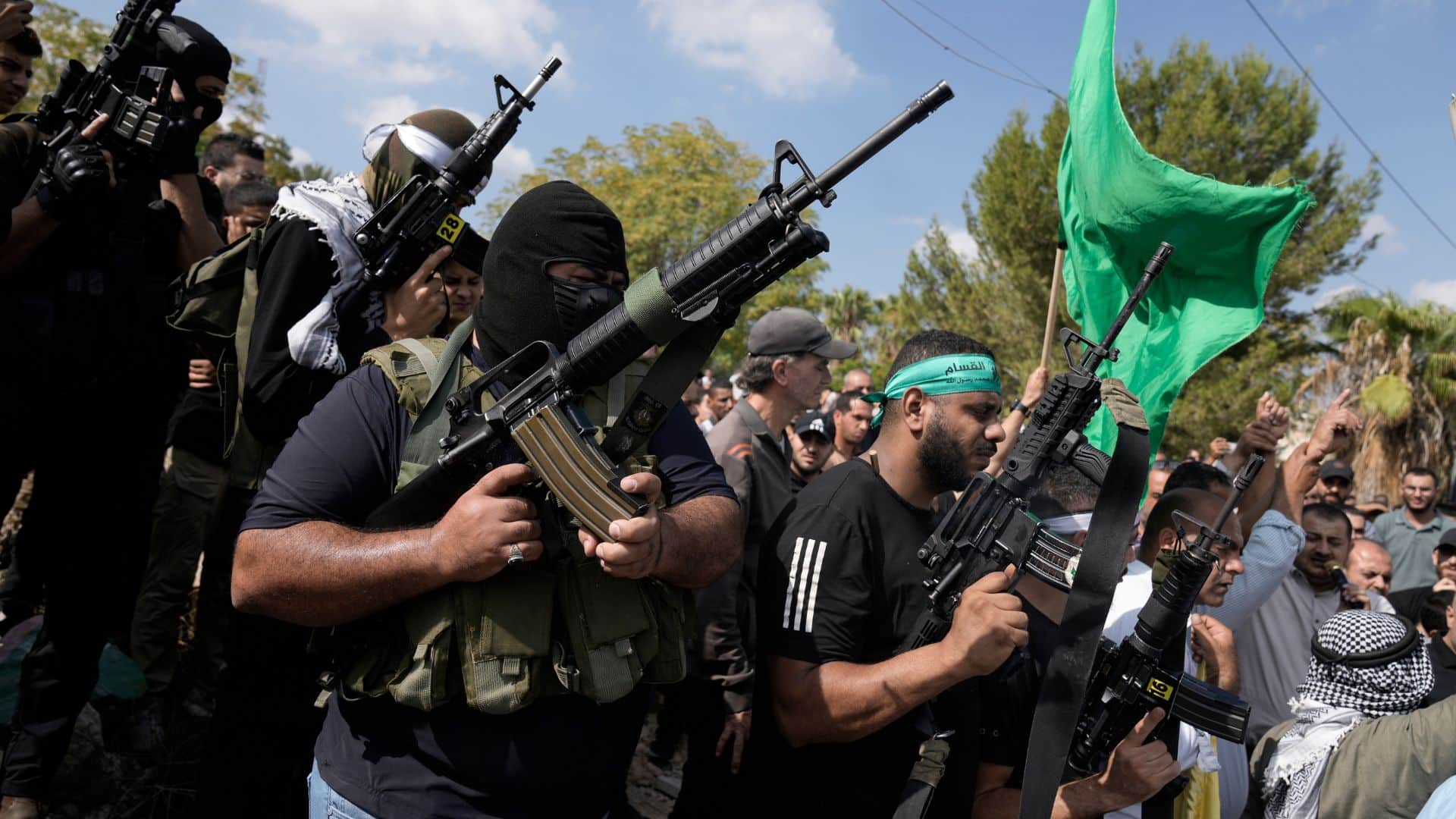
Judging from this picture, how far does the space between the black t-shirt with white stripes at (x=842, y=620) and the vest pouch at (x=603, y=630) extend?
660 mm

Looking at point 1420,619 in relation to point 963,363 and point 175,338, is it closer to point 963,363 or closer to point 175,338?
point 963,363

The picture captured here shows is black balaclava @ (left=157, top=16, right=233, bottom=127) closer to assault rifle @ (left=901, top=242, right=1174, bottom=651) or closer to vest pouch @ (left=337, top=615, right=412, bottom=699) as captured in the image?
vest pouch @ (left=337, top=615, right=412, bottom=699)

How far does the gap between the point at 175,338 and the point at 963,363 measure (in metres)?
2.91

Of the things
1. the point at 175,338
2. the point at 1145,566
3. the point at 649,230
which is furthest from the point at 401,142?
the point at 649,230

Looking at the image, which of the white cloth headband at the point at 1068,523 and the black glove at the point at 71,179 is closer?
the black glove at the point at 71,179

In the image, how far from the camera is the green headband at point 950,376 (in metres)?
2.98

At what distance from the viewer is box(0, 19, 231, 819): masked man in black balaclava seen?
9.98 feet

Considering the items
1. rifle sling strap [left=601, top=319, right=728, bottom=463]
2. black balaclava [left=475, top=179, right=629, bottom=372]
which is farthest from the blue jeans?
black balaclava [left=475, top=179, right=629, bottom=372]

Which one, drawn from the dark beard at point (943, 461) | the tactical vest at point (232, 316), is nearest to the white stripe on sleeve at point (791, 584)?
the dark beard at point (943, 461)

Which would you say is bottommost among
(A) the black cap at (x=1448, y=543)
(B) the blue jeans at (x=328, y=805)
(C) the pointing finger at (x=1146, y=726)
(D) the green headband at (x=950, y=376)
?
(B) the blue jeans at (x=328, y=805)

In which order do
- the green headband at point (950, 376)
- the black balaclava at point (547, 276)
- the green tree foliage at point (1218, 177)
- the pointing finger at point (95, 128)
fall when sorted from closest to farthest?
the black balaclava at point (547, 276), the green headband at point (950, 376), the pointing finger at point (95, 128), the green tree foliage at point (1218, 177)

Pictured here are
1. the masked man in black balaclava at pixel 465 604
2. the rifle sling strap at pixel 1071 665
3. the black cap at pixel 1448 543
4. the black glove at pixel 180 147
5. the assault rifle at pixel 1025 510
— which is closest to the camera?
the masked man in black balaclava at pixel 465 604

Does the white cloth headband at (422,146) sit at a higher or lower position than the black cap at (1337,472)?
lower

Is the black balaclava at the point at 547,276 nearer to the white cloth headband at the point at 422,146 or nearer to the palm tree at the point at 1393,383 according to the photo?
the white cloth headband at the point at 422,146
